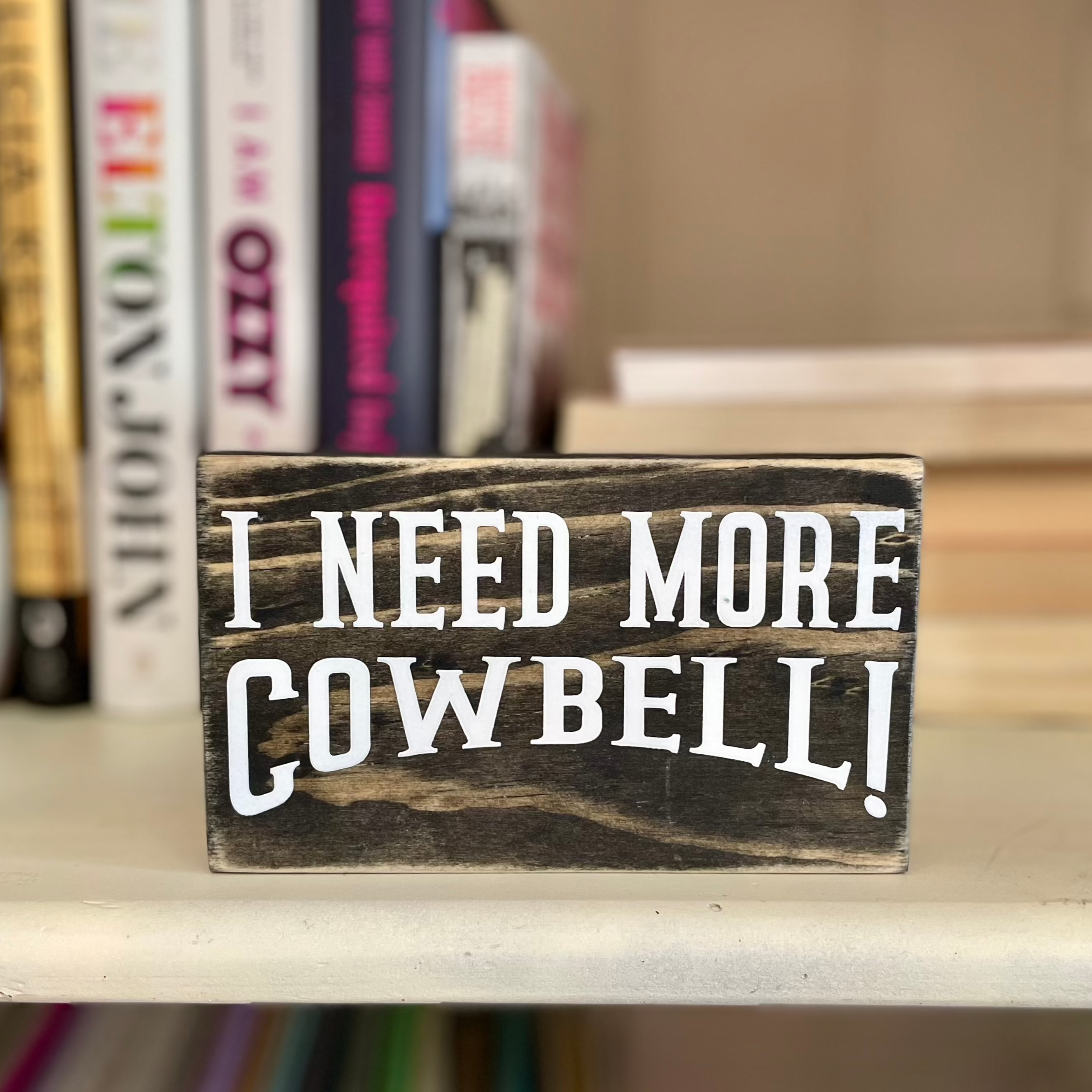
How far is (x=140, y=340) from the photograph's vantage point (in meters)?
0.46

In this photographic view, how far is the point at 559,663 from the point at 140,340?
0.88 feet

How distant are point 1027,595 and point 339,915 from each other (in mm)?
342

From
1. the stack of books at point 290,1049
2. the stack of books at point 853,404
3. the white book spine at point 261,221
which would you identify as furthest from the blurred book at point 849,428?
the stack of books at point 290,1049

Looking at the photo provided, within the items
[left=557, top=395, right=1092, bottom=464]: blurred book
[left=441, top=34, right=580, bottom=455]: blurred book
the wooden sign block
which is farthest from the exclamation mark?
[left=441, top=34, right=580, bottom=455]: blurred book

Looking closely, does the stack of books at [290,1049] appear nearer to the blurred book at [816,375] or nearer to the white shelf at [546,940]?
the white shelf at [546,940]

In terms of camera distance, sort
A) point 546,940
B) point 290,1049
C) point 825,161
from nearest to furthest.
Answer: point 546,940
point 290,1049
point 825,161

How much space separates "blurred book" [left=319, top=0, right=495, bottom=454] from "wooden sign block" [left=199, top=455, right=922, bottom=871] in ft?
0.51

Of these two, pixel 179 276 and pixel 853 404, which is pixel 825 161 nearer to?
pixel 853 404

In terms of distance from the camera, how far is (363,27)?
1.52 feet

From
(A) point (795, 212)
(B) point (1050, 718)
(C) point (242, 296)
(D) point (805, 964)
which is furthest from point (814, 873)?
(A) point (795, 212)

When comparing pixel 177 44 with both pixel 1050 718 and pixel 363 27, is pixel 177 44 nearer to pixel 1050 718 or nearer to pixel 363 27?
pixel 363 27

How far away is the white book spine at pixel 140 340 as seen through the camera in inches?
17.6

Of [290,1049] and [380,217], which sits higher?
[380,217]

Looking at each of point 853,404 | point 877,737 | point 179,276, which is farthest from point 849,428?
point 179,276
